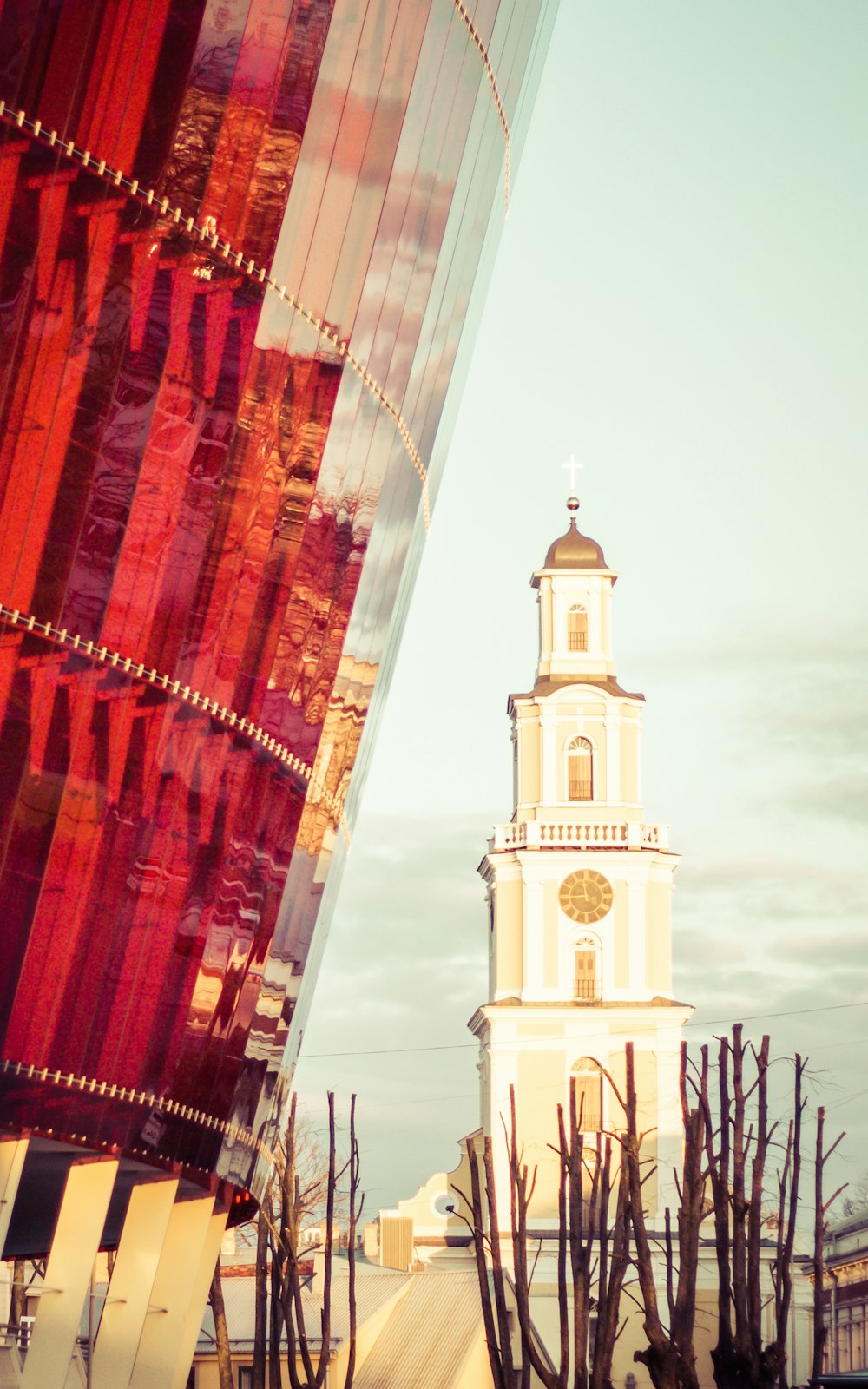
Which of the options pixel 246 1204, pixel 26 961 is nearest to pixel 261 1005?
pixel 246 1204

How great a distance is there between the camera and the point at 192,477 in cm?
1689

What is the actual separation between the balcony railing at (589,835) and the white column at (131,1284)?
136 ft

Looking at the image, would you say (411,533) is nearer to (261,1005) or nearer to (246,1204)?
(261,1005)

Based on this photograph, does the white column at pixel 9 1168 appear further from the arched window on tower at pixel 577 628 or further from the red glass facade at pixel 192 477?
the arched window on tower at pixel 577 628

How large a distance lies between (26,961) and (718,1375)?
18.7 m

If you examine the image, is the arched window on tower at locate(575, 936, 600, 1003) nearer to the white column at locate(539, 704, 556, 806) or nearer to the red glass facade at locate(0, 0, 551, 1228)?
the white column at locate(539, 704, 556, 806)

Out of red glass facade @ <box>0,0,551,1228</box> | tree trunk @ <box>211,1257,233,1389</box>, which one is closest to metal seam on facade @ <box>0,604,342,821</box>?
red glass facade @ <box>0,0,551,1228</box>

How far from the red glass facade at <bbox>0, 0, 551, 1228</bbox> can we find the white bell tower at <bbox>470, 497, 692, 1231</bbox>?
3844 cm

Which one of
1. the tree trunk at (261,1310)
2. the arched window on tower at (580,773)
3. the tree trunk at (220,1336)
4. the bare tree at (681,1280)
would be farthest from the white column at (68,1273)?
the arched window on tower at (580,773)

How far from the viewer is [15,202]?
14.9 metres

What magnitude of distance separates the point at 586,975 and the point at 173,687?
43.7m

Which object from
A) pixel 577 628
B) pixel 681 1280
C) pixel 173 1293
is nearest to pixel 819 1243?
pixel 681 1280

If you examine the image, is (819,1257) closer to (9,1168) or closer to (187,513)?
(9,1168)

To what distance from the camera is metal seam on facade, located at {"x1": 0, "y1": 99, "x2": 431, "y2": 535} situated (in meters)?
15.0
